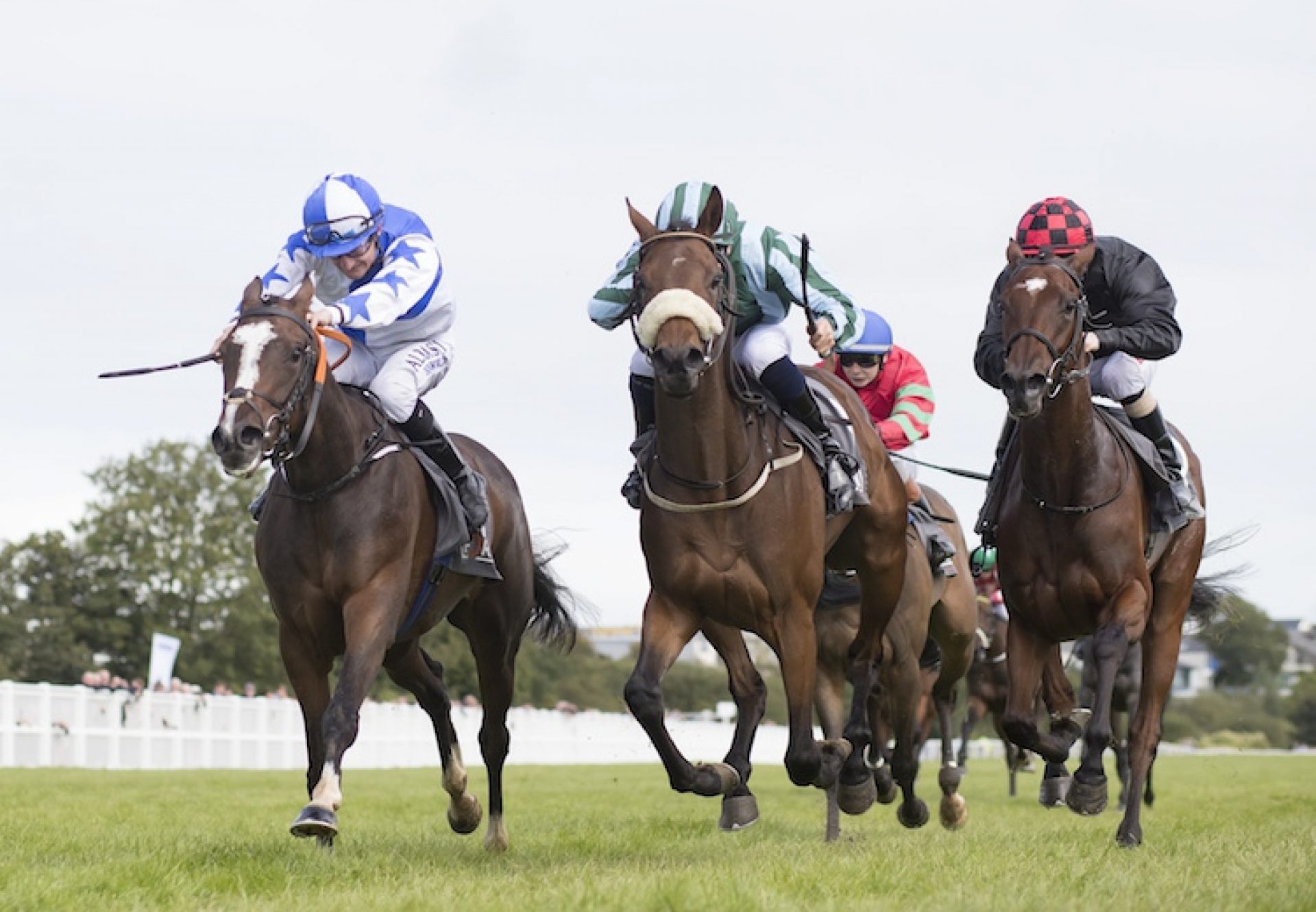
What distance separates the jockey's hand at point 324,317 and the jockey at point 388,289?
40 centimetres

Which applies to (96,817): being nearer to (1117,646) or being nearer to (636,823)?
(636,823)

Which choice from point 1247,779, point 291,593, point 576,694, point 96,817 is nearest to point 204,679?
point 576,694

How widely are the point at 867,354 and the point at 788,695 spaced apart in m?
3.42

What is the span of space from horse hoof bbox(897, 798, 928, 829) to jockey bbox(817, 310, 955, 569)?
5.24 feet

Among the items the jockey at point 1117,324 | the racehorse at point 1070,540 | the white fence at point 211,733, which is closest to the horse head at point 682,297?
the racehorse at point 1070,540

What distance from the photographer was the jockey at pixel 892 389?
34.2 ft

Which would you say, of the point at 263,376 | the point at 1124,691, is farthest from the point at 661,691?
the point at 1124,691

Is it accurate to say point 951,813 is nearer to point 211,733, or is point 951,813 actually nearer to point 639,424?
point 639,424

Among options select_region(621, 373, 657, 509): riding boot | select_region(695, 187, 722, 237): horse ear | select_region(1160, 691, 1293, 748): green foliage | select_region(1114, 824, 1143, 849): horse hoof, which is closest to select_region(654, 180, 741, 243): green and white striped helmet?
select_region(695, 187, 722, 237): horse ear

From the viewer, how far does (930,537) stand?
11203mm

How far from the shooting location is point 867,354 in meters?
10.5

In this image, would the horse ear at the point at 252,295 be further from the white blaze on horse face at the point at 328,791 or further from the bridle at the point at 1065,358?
the bridle at the point at 1065,358

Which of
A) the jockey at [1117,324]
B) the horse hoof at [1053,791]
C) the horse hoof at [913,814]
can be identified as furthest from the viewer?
the horse hoof at [913,814]

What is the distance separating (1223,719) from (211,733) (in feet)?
259
